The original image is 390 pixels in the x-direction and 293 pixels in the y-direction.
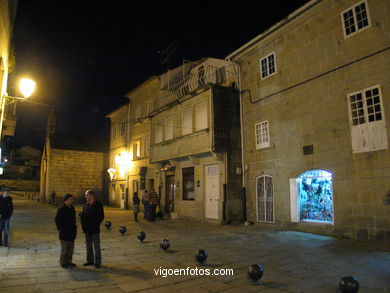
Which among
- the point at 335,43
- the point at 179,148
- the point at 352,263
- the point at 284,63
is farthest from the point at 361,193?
the point at 179,148

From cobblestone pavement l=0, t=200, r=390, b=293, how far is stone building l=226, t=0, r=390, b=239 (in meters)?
1.55

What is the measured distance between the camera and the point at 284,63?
14.1 meters

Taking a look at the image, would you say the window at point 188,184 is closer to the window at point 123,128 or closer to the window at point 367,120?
the window at point 367,120

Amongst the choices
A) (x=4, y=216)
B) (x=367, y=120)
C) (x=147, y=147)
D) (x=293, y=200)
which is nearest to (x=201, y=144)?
(x=293, y=200)

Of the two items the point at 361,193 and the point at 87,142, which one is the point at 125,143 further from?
the point at 361,193

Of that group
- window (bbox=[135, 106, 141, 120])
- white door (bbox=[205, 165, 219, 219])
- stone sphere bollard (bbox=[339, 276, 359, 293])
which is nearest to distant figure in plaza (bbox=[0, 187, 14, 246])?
stone sphere bollard (bbox=[339, 276, 359, 293])

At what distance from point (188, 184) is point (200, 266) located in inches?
477

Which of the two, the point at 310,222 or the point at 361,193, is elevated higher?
the point at 361,193

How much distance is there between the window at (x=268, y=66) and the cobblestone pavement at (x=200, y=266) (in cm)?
800

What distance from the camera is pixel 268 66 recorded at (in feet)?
49.6

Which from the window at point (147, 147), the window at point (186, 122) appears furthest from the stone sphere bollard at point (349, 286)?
the window at point (147, 147)

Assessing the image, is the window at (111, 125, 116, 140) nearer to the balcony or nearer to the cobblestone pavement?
the balcony

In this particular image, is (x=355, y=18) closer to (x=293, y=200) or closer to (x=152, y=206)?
(x=293, y=200)

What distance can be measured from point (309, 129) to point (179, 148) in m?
8.65
